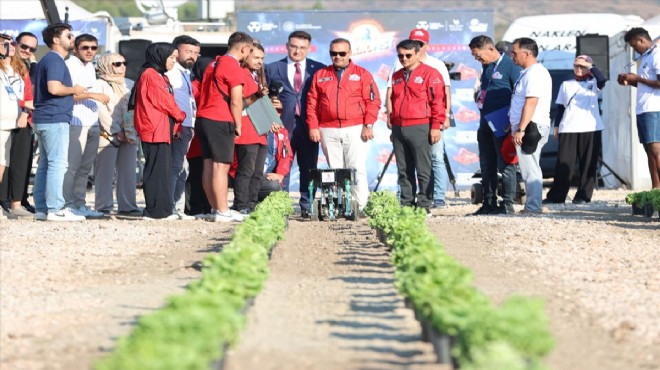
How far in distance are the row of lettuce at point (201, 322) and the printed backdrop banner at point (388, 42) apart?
13.1m

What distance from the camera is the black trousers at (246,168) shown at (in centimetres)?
1362

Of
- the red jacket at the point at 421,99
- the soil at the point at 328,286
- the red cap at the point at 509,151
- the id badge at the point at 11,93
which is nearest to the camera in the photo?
the soil at the point at 328,286

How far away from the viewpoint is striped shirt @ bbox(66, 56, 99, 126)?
13.2 meters

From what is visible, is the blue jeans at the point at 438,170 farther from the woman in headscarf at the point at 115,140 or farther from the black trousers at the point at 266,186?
the woman in headscarf at the point at 115,140

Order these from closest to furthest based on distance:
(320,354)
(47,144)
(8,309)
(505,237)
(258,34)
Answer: (320,354)
(8,309)
(505,237)
(47,144)
(258,34)

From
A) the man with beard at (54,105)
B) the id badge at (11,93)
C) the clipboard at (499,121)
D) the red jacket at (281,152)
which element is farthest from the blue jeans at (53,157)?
the clipboard at (499,121)

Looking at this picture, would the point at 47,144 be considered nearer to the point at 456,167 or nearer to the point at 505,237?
the point at 505,237

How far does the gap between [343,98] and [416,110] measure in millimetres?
761

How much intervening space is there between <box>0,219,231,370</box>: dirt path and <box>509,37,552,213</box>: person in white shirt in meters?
3.02

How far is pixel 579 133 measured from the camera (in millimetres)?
16859

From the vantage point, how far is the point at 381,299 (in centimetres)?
771

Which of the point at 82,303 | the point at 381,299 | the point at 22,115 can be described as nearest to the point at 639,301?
the point at 381,299

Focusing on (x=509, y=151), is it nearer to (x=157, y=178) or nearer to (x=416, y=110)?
(x=416, y=110)

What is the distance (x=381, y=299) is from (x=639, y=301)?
1414 mm
